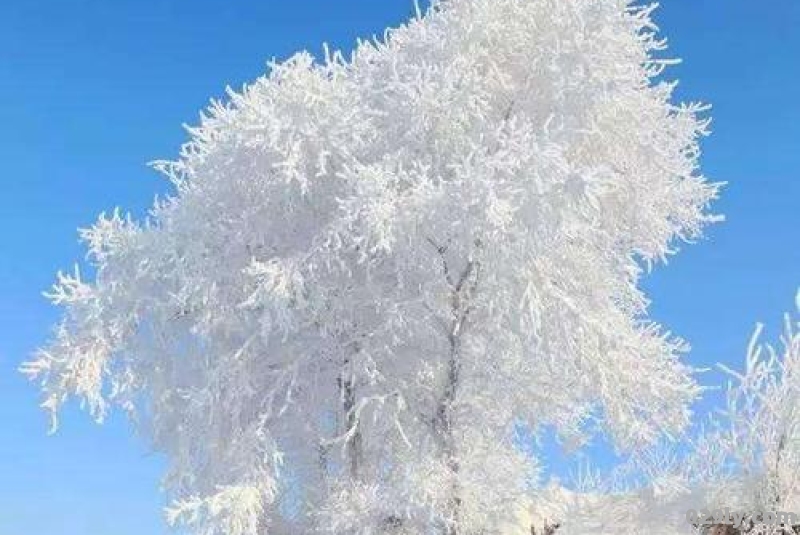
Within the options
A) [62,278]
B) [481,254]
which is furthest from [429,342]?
[62,278]

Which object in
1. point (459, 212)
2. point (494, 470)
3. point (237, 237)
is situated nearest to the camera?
point (459, 212)

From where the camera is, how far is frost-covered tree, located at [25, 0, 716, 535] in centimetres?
1756

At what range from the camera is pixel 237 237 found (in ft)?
65.2

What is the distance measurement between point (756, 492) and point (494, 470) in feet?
12.2

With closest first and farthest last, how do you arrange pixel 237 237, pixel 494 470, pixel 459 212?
1. pixel 459 212
2. pixel 494 470
3. pixel 237 237

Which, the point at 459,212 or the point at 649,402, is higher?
the point at 459,212

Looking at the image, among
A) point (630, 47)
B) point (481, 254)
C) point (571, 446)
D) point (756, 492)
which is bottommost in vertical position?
point (756, 492)

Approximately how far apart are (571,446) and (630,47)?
638 cm

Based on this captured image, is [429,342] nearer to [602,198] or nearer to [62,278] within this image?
[602,198]

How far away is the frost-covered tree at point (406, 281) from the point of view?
17.6 metres

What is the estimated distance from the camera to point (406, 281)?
18.8 m

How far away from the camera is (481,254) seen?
1727 centimetres

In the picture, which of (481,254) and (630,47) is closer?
(481,254)

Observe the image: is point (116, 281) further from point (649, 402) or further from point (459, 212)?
point (649, 402)
